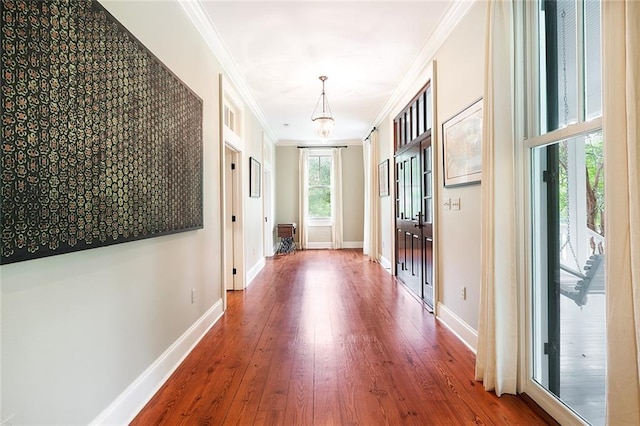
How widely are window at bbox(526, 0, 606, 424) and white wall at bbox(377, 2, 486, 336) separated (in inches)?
22.7

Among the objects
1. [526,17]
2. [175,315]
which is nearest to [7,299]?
[175,315]

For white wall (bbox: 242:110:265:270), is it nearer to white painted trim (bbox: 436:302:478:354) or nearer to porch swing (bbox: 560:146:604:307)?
white painted trim (bbox: 436:302:478:354)

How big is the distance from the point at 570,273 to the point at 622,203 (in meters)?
0.73

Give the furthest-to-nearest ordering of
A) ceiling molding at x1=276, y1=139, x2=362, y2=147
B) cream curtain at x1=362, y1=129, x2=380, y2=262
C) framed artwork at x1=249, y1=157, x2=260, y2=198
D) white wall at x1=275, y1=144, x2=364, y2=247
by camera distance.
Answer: white wall at x1=275, y1=144, x2=364, y2=247 < ceiling molding at x1=276, y1=139, x2=362, y2=147 < cream curtain at x1=362, y1=129, x2=380, y2=262 < framed artwork at x1=249, y1=157, x2=260, y2=198

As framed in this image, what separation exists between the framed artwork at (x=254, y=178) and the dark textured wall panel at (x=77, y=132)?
308 cm

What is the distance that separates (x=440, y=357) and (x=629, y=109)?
2.04m

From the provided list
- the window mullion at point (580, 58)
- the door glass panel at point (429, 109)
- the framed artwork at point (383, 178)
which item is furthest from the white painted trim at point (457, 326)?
the framed artwork at point (383, 178)

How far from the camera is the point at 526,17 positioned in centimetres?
205

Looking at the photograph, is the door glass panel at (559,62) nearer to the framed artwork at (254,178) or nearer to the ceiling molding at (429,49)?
the ceiling molding at (429,49)

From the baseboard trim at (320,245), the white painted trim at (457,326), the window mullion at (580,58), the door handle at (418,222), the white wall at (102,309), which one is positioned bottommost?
the white painted trim at (457,326)

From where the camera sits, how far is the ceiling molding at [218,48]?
9.10ft

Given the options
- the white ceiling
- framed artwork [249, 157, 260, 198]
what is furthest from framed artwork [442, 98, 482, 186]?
framed artwork [249, 157, 260, 198]

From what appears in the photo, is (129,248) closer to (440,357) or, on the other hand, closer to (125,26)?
(125,26)

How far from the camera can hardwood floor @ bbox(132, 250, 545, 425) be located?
1.85 m
